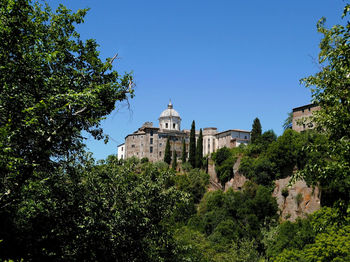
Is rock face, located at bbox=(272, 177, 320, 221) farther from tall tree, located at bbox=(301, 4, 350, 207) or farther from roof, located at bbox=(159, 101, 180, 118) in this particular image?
roof, located at bbox=(159, 101, 180, 118)

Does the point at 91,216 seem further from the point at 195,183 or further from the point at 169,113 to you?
the point at 169,113

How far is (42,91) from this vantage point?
39.4 feet

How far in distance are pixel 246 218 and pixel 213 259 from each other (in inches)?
555

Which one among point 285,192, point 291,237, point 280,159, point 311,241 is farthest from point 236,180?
point 311,241

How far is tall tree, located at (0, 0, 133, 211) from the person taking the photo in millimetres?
10414

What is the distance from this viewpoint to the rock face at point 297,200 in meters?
45.1

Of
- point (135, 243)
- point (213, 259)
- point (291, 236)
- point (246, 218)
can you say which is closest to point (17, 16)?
point (135, 243)

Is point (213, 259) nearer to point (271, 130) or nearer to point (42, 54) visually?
point (42, 54)

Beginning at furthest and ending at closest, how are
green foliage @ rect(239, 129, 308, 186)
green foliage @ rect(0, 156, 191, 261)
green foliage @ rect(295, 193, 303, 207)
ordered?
green foliage @ rect(239, 129, 308, 186)
green foliage @ rect(295, 193, 303, 207)
green foliage @ rect(0, 156, 191, 261)

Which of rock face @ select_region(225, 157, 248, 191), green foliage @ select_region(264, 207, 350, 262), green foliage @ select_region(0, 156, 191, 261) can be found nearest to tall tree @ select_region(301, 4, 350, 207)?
green foliage @ select_region(264, 207, 350, 262)

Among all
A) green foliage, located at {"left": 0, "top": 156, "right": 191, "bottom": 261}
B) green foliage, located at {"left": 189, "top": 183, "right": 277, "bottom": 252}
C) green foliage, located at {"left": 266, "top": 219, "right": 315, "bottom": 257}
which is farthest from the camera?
green foliage, located at {"left": 189, "top": 183, "right": 277, "bottom": 252}

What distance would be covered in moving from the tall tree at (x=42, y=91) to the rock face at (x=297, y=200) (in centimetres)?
3608

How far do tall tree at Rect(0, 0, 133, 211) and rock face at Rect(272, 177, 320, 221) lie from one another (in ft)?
118

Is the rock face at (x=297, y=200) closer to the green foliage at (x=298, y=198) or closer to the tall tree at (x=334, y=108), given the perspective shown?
the green foliage at (x=298, y=198)
